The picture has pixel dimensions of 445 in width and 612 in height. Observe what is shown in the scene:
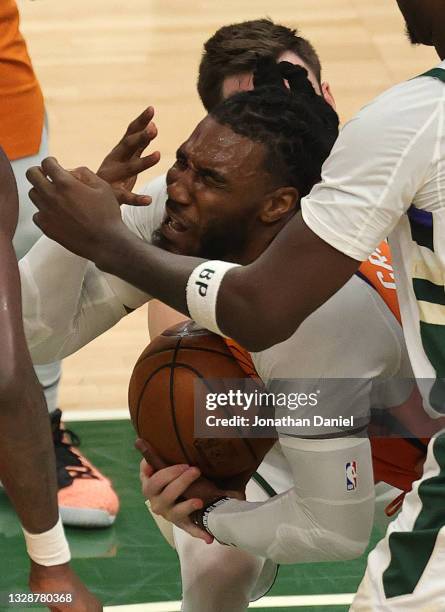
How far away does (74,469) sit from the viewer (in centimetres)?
379

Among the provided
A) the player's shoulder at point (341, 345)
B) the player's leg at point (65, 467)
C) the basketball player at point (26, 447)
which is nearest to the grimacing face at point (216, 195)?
the player's shoulder at point (341, 345)

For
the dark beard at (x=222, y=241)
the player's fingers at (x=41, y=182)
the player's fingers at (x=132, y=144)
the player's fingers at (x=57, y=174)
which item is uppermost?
the player's fingers at (x=57, y=174)

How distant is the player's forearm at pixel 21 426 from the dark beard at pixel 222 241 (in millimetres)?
408

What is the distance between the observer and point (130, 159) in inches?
107

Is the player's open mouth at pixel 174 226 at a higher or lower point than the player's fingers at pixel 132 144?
lower

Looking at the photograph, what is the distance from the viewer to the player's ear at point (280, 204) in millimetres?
2559

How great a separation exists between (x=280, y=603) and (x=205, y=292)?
1379 millimetres

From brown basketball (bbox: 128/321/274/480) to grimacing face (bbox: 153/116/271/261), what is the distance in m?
0.24

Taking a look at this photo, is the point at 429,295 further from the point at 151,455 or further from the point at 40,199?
the point at 151,455

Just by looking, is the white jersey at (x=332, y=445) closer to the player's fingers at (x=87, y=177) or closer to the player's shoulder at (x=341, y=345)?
the player's shoulder at (x=341, y=345)

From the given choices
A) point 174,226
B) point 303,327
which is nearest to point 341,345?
point 303,327

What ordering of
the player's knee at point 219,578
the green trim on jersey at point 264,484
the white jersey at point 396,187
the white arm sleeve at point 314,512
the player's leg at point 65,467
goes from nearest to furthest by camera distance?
the white jersey at point 396,187
the white arm sleeve at point 314,512
the player's knee at point 219,578
the green trim on jersey at point 264,484
the player's leg at point 65,467

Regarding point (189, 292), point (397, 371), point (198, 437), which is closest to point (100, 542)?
point (198, 437)

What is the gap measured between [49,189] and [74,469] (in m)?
1.57
